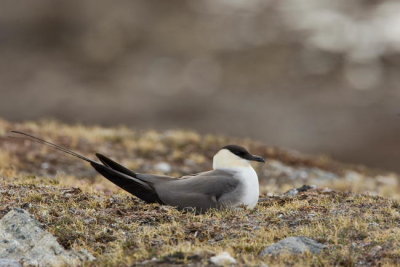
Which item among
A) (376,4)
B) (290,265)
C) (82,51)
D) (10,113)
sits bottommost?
(290,265)

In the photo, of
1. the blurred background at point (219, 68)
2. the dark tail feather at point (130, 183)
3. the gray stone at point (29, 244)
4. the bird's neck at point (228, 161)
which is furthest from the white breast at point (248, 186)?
the blurred background at point (219, 68)

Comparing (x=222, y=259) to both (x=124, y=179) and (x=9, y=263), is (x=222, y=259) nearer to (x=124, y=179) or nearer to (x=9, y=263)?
(x=9, y=263)

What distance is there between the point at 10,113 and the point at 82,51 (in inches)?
846

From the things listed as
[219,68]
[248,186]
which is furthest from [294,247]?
[219,68]

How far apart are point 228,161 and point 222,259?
373 cm

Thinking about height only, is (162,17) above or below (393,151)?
above

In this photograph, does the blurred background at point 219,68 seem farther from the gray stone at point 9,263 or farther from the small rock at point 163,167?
the gray stone at point 9,263

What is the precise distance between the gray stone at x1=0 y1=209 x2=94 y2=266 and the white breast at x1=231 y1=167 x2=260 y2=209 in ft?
10.0

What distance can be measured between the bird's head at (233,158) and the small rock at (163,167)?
1090cm

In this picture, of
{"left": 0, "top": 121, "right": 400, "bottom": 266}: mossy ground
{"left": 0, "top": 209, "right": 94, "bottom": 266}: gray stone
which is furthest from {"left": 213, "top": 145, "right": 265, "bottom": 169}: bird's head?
{"left": 0, "top": 209, "right": 94, "bottom": 266}: gray stone

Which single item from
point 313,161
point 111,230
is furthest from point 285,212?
point 313,161

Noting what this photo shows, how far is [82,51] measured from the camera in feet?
261

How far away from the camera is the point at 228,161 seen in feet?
39.6

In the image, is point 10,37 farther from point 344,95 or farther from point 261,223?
point 261,223
